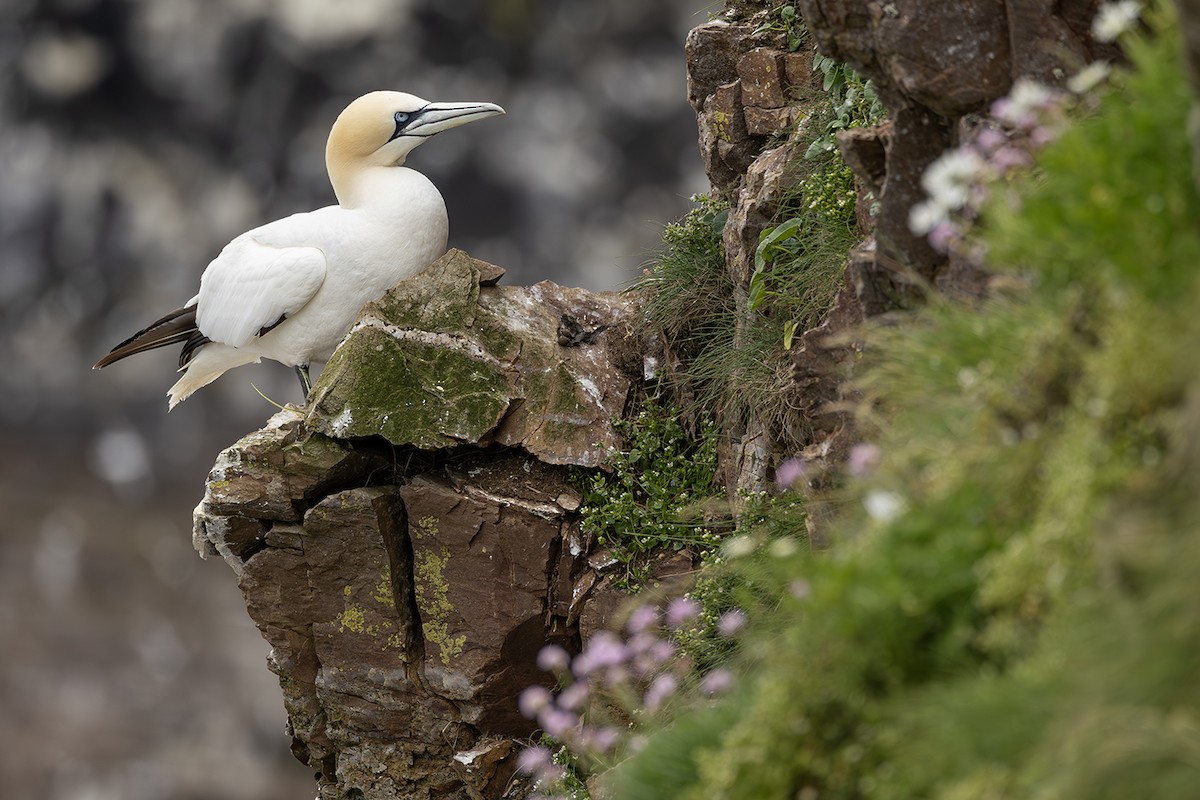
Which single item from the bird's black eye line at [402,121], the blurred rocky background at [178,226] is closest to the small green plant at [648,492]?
the bird's black eye line at [402,121]

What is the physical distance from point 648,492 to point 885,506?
3.20 m

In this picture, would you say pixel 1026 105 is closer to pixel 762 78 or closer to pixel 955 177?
pixel 955 177

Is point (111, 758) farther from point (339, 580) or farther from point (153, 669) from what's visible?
point (339, 580)

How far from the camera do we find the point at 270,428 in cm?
552

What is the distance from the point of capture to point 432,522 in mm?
5285

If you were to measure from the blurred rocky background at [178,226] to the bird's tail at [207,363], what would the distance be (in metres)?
8.53

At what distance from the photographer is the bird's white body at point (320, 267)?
579 cm

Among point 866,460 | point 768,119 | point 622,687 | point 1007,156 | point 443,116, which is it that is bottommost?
point 866,460

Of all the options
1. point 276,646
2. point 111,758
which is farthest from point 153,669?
point 276,646

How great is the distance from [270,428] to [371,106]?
5.52 feet

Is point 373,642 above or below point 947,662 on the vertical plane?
above

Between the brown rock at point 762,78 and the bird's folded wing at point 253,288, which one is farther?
the bird's folded wing at point 253,288

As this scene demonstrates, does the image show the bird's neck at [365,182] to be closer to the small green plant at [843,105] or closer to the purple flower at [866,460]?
the small green plant at [843,105]

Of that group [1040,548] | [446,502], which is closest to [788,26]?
[446,502]
